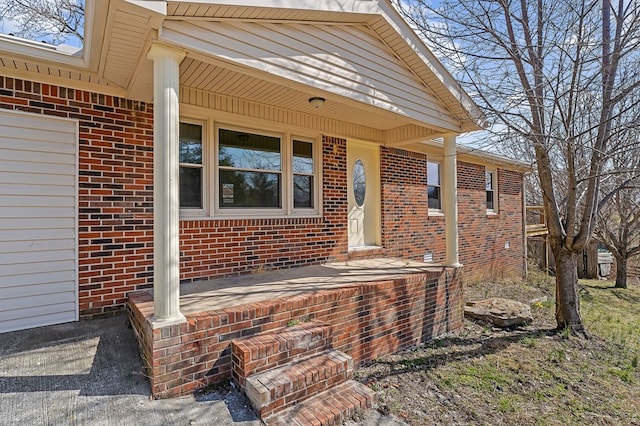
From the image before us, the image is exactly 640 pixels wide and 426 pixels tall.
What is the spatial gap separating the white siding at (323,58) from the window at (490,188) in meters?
5.60

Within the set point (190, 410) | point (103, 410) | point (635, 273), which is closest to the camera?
point (103, 410)

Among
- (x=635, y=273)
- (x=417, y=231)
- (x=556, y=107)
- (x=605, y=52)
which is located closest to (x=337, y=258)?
(x=417, y=231)

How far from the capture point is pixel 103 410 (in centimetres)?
241

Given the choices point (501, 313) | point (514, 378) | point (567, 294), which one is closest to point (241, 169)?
point (514, 378)

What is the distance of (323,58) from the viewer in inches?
147

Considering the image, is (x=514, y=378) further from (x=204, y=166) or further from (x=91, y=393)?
(x=204, y=166)

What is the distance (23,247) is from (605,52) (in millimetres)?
7992

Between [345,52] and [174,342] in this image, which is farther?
[345,52]

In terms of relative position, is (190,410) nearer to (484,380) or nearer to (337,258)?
(484,380)

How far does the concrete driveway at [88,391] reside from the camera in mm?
2352

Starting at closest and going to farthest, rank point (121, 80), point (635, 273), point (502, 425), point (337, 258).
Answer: point (502, 425), point (121, 80), point (337, 258), point (635, 273)

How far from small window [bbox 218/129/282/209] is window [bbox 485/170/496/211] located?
7.16m

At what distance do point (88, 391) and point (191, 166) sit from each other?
2.78 m

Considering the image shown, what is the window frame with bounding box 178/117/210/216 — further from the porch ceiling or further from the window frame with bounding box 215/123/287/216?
the porch ceiling
